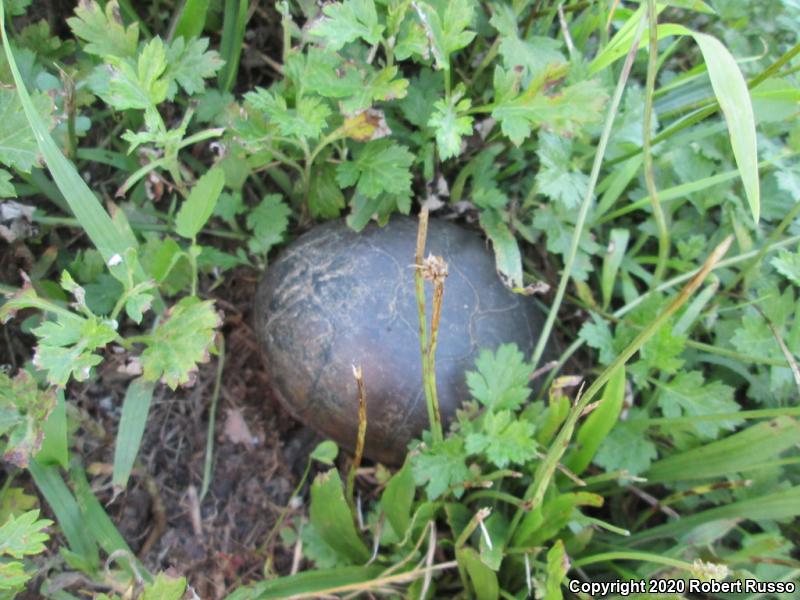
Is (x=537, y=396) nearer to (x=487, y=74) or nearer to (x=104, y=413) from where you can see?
(x=487, y=74)

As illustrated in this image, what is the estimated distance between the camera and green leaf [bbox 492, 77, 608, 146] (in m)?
1.55

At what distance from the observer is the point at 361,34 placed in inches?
58.8

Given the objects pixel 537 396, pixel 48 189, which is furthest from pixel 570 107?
pixel 48 189

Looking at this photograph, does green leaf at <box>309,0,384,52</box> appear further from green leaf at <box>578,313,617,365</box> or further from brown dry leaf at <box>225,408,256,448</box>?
brown dry leaf at <box>225,408,256,448</box>

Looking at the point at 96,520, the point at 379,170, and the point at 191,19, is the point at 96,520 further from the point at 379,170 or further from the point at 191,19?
the point at 191,19

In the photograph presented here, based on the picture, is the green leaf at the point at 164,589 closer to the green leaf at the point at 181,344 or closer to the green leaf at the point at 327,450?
the green leaf at the point at 181,344

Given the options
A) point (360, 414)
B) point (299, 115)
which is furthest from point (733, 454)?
point (299, 115)

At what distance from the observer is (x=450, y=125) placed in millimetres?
1575

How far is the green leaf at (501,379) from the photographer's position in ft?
5.31

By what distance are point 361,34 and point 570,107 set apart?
1.68 ft

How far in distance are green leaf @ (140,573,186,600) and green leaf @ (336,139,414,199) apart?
0.98 meters

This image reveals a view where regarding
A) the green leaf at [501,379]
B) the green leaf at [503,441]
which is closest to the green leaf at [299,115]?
the green leaf at [501,379]

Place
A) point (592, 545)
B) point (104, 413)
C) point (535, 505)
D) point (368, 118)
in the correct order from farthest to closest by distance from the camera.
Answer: point (104, 413) < point (592, 545) < point (368, 118) < point (535, 505)

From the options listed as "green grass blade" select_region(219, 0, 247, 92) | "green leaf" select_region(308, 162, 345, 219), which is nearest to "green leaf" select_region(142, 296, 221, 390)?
"green leaf" select_region(308, 162, 345, 219)
